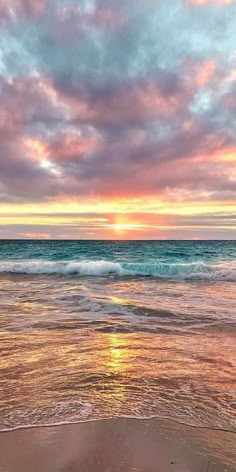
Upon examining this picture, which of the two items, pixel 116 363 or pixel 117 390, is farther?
pixel 116 363

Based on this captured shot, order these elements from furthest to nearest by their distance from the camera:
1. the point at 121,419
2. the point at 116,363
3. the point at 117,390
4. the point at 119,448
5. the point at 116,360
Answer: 1. the point at 116,360
2. the point at 116,363
3. the point at 117,390
4. the point at 121,419
5. the point at 119,448

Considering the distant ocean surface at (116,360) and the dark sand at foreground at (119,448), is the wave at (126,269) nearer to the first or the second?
the distant ocean surface at (116,360)

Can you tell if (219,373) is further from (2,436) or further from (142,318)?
(142,318)

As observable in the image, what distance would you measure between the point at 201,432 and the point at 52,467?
1.29m

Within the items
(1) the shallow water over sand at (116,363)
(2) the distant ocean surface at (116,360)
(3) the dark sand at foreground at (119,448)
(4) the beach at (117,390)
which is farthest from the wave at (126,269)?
(3) the dark sand at foreground at (119,448)

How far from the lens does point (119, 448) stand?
2.90 meters

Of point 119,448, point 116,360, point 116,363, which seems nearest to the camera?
point 119,448

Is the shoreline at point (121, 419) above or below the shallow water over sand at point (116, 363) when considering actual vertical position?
above

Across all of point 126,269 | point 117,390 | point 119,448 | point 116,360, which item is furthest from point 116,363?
point 126,269

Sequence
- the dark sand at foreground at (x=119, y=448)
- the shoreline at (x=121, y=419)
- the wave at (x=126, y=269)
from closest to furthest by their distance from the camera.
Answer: the dark sand at foreground at (x=119, y=448)
the shoreline at (x=121, y=419)
the wave at (x=126, y=269)

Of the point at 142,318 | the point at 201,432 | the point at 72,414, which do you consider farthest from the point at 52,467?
the point at 142,318

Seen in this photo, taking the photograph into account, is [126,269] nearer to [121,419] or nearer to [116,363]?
[116,363]

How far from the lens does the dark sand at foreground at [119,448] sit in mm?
2633

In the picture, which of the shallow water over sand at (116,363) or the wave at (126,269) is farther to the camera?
the wave at (126,269)
